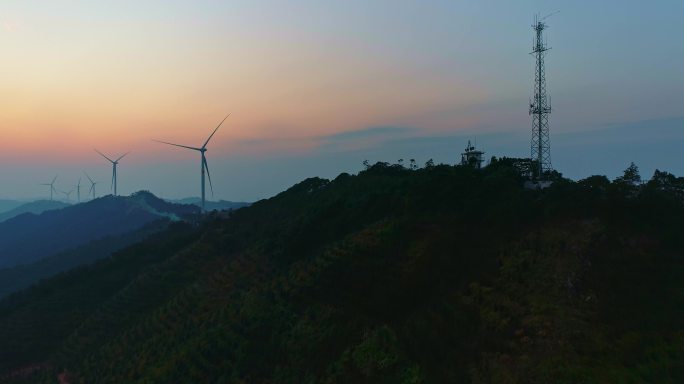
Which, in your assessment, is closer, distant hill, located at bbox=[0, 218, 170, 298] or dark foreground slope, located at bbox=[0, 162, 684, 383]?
dark foreground slope, located at bbox=[0, 162, 684, 383]

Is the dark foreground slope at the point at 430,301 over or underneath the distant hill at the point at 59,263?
over

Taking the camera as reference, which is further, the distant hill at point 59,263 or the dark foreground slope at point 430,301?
the distant hill at point 59,263

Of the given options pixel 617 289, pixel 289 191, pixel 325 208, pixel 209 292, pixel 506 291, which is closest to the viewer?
pixel 617 289

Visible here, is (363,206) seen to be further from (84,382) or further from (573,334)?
(84,382)

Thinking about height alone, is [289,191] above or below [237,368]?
above

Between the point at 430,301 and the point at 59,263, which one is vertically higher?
the point at 430,301

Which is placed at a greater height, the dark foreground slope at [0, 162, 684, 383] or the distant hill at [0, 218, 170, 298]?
the dark foreground slope at [0, 162, 684, 383]

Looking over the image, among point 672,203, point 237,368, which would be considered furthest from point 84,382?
point 672,203

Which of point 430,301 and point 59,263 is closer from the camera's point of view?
point 430,301
